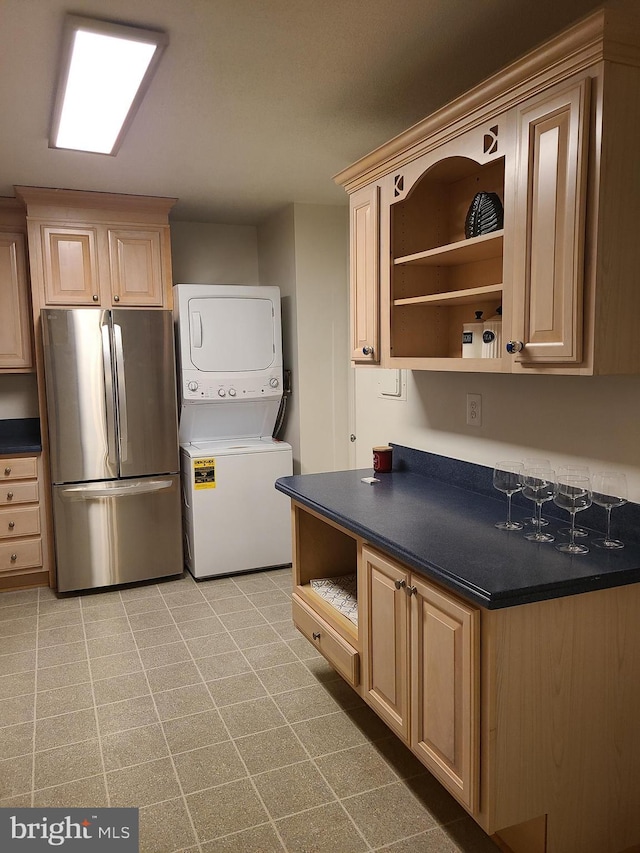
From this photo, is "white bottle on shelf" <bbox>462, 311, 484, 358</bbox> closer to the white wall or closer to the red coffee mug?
the white wall

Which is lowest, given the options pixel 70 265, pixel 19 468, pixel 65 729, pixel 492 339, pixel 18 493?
pixel 65 729

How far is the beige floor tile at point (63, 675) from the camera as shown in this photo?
2889mm

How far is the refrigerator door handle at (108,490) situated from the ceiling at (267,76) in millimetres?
1755

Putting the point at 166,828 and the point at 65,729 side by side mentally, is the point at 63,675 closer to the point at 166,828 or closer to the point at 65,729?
the point at 65,729

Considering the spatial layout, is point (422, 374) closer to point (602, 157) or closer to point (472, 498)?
point (472, 498)

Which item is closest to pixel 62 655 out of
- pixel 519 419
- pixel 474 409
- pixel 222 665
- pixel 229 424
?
pixel 222 665

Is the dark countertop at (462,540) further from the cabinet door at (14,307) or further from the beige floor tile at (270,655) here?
the cabinet door at (14,307)

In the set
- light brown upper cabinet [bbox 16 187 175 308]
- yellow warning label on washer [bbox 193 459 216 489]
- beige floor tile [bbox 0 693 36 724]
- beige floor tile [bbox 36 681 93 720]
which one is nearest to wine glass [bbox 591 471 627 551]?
beige floor tile [bbox 36 681 93 720]

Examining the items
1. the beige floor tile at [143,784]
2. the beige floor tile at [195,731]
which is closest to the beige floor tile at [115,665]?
the beige floor tile at [195,731]

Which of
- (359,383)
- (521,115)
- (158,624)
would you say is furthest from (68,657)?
(521,115)

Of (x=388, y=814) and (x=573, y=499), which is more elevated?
(x=573, y=499)

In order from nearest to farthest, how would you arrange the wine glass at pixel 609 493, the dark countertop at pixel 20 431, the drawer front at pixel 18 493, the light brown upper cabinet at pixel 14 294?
1. the wine glass at pixel 609 493
2. the drawer front at pixel 18 493
3. the light brown upper cabinet at pixel 14 294
4. the dark countertop at pixel 20 431

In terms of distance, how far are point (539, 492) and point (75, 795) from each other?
5.91ft

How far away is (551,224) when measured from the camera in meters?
1.75
